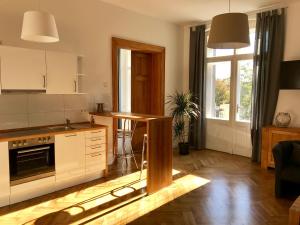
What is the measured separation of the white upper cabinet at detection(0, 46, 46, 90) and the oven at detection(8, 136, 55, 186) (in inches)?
28.8

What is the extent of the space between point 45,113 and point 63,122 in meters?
0.33

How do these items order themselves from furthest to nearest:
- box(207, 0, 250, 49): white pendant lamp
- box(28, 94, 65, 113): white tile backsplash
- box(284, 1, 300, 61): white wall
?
box(284, 1, 300, 61): white wall → box(28, 94, 65, 113): white tile backsplash → box(207, 0, 250, 49): white pendant lamp

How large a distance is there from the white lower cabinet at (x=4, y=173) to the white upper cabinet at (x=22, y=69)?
2.52 feet

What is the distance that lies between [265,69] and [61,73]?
3.58 metres

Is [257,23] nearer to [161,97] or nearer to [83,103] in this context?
[161,97]

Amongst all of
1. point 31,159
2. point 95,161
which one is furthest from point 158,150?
point 31,159

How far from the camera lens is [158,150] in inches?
143

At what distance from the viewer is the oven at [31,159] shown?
→ 324 centimetres

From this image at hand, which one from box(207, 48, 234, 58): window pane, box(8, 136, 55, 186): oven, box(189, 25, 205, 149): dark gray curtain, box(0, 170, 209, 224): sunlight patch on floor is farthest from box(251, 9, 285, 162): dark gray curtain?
box(8, 136, 55, 186): oven

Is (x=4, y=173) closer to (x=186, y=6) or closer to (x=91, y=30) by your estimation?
(x=91, y=30)

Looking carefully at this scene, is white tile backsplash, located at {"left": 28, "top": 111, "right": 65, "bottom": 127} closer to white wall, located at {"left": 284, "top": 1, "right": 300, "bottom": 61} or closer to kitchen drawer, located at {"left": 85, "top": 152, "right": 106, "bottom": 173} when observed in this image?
kitchen drawer, located at {"left": 85, "top": 152, "right": 106, "bottom": 173}

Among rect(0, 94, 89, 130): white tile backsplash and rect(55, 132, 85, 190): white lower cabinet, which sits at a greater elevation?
rect(0, 94, 89, 130): white tile backsplash

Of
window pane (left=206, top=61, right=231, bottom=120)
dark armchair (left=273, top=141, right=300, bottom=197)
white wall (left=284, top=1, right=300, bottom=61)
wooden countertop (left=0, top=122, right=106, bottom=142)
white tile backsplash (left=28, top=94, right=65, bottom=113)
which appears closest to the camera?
wooden countertop (left=0, top=122, right=106, bottom=142)

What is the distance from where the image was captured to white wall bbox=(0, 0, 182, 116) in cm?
374
